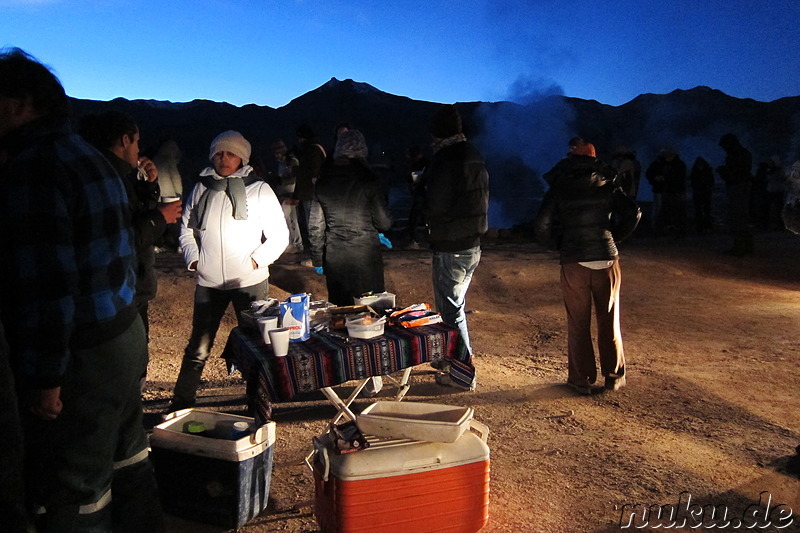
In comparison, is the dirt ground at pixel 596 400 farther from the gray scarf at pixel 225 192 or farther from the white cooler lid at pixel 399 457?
the gray scarf at pixel 225 192

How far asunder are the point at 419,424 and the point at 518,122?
4887 centimetres

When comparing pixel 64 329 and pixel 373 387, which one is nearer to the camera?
pixel 64 329

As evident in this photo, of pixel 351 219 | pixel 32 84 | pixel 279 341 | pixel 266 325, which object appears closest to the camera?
pixel 32 84

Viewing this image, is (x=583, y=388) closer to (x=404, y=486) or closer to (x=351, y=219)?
(x=351, y=219)

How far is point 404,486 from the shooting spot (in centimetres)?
287

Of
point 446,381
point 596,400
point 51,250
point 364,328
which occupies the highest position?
point 51,250

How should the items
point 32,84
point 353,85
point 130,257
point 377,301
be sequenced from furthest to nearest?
point 353,85, point 377,301, point 130,257, point 32,84

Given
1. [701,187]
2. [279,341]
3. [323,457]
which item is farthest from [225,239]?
[701,187]

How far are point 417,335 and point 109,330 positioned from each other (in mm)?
1779

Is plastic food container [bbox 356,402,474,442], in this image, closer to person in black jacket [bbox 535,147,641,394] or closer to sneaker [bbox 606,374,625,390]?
person in black jacket [bbox 535,147,641,394]

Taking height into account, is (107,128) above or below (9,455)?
above

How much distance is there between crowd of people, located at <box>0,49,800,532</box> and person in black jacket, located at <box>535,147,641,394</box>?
0.01 m

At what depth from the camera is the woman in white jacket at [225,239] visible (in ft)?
13.8

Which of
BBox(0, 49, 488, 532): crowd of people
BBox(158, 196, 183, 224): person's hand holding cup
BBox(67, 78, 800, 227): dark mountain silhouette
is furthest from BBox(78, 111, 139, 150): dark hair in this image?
BBox(67, 78, 800, 227): dark mountain silhouette
